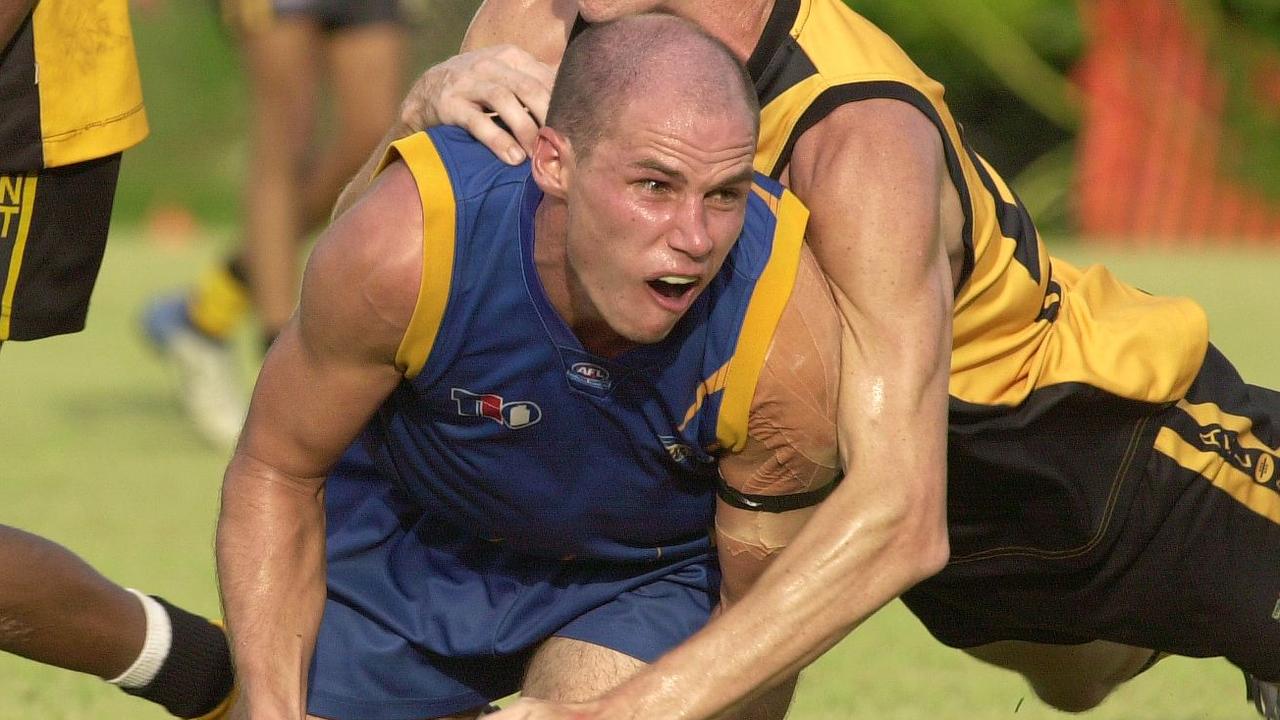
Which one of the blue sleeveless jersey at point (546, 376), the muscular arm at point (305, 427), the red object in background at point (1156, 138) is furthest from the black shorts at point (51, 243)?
the red object in background at point (1156, 138)

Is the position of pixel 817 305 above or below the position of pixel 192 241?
above

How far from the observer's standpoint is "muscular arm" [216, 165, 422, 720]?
2.95 metres

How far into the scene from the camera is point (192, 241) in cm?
1449

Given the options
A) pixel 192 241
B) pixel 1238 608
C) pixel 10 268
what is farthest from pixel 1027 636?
pixel 192 241

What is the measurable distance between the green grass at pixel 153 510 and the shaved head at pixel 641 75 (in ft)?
5.65

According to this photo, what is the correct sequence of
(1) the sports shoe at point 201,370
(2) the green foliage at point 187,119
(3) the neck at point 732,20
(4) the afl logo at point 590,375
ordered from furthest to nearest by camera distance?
(2) the green foliage at point 187,119 < (1) the sports shoe at point 201,370 < (3) the neck at point 732,20 < (4) the afl logo at point 590,375

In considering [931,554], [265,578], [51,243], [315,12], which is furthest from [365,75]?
[931,554]

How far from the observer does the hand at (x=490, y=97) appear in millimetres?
3145

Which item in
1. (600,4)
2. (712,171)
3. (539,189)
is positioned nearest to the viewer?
(712,171)

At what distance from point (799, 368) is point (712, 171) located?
13.9 inches

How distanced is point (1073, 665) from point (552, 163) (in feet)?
5.75

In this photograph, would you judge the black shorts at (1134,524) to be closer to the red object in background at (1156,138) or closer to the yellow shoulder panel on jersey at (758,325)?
the yellow shoulder panel on jersey at (758,325)

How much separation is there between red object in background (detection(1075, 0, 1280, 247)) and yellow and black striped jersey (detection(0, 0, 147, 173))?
11.0 metres

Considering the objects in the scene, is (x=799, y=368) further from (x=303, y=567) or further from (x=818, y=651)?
(x=303, y=567)
